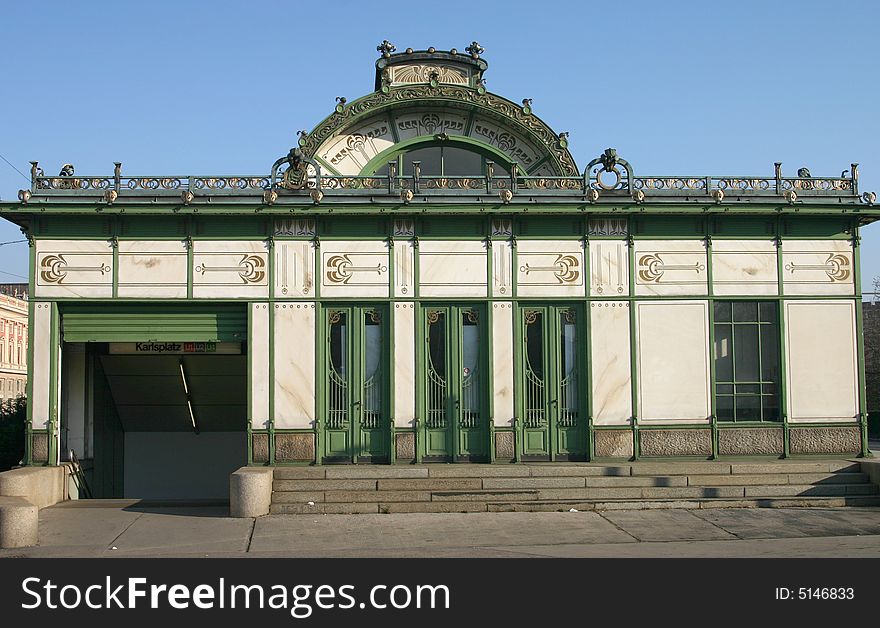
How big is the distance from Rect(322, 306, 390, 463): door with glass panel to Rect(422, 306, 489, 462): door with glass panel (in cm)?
80

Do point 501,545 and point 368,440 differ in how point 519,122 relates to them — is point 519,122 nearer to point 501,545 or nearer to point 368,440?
point 368,440

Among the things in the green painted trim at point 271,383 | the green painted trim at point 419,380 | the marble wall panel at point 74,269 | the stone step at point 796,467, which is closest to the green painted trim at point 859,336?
the stone step at point 796,467

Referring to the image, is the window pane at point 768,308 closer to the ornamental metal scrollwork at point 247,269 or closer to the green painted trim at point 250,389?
the ornamental metal scrollwork at point 247,269

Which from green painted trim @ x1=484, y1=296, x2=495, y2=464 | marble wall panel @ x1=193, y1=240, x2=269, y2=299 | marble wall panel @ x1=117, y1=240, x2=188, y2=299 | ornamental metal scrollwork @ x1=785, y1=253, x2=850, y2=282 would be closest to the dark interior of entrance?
marble wall panel @ x1=117, y1=240, x2=188, y2=299

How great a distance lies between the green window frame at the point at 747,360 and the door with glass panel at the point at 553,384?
2550mm

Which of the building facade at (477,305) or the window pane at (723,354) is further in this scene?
the window pane at (723,354)

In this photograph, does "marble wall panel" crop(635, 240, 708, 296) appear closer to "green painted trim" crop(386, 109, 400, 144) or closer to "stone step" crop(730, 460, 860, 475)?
"stone step" crop(730, 460, 860, 475)

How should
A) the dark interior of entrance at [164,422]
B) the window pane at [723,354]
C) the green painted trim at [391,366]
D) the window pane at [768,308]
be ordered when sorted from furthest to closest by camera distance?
the dark interior of entrance at [164,422] → the window pane at [768,308] → the window pane at [723,354] → the green painted trim at [391,366]

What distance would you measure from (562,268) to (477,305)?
67.1 inches

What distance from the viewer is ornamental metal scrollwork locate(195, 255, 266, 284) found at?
1739 cm

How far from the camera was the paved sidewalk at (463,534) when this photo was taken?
12.9 meters

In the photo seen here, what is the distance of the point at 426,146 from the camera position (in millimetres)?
20703

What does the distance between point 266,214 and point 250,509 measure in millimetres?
5244

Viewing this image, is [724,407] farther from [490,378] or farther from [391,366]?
[391,366]
